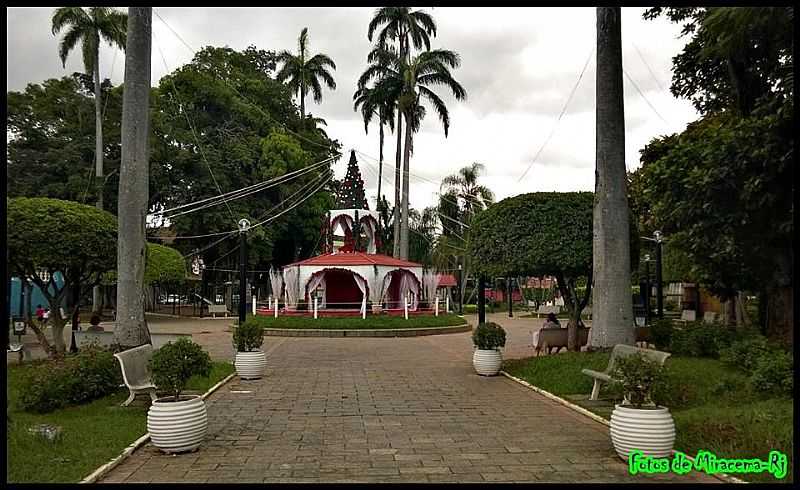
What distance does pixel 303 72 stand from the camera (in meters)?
44.9

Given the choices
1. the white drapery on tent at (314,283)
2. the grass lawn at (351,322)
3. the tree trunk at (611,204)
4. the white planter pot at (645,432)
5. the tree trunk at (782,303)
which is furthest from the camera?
the white drapery on tent at (314,283)

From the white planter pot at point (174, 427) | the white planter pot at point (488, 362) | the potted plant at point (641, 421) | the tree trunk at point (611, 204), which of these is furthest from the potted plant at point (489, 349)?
the white planter pot at point (174, 427)

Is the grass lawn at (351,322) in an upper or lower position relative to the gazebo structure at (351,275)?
lower

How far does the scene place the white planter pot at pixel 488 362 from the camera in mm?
13156

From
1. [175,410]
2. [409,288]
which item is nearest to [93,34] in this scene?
[409,288]

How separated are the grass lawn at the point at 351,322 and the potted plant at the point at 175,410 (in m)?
16.9

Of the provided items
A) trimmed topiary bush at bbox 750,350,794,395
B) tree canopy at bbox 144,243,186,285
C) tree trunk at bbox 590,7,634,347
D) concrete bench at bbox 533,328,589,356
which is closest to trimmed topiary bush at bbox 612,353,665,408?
trimmed topiary bush at bbox 750,350,794,395

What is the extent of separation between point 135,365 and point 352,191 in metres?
23.5

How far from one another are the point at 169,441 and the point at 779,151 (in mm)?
8391

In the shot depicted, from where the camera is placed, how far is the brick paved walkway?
6.05 m

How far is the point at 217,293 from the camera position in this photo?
1889 inches

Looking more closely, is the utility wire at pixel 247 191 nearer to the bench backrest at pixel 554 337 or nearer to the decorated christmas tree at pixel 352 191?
the decorated christmas tree at pixel 352 191

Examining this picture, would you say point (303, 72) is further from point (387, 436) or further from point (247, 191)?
point (387, 436)

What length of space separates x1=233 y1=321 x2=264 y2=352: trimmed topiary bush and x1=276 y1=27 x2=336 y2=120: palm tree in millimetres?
34076
